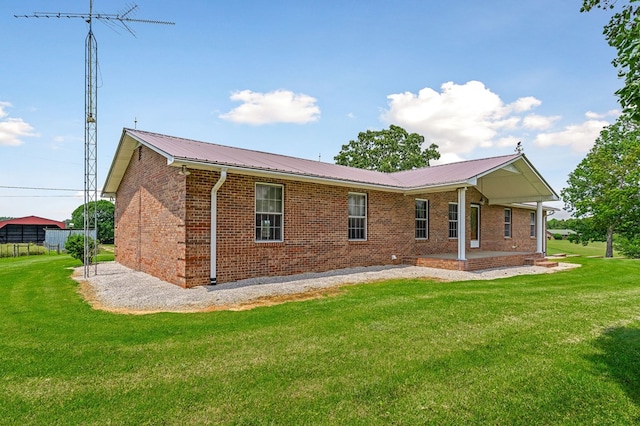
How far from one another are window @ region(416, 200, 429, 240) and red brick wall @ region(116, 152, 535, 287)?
0.20 meters

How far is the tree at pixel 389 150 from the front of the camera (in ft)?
127

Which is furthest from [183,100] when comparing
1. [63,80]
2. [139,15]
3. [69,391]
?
[69,391]

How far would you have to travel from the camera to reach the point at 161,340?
489 centimetres

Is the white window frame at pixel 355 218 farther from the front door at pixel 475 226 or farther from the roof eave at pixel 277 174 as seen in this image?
the front door at pixel 475 226

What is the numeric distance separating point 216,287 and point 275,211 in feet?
9.10

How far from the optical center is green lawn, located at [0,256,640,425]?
3.09 m

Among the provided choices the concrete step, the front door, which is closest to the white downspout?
the concrete step

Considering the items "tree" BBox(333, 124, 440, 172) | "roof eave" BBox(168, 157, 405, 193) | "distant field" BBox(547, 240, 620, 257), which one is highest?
"tree" BBox(333, 124, 440, 172)

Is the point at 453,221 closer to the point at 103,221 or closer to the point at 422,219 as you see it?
the point at 422,219

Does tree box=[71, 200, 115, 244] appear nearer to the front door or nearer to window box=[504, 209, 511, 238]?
the front door

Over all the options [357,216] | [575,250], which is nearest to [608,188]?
[575,250]

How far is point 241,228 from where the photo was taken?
31.3 feet

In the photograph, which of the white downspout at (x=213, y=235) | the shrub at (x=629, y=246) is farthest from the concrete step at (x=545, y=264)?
the shrub at (x=629, y=246)

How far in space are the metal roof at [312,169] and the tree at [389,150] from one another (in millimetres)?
21430
